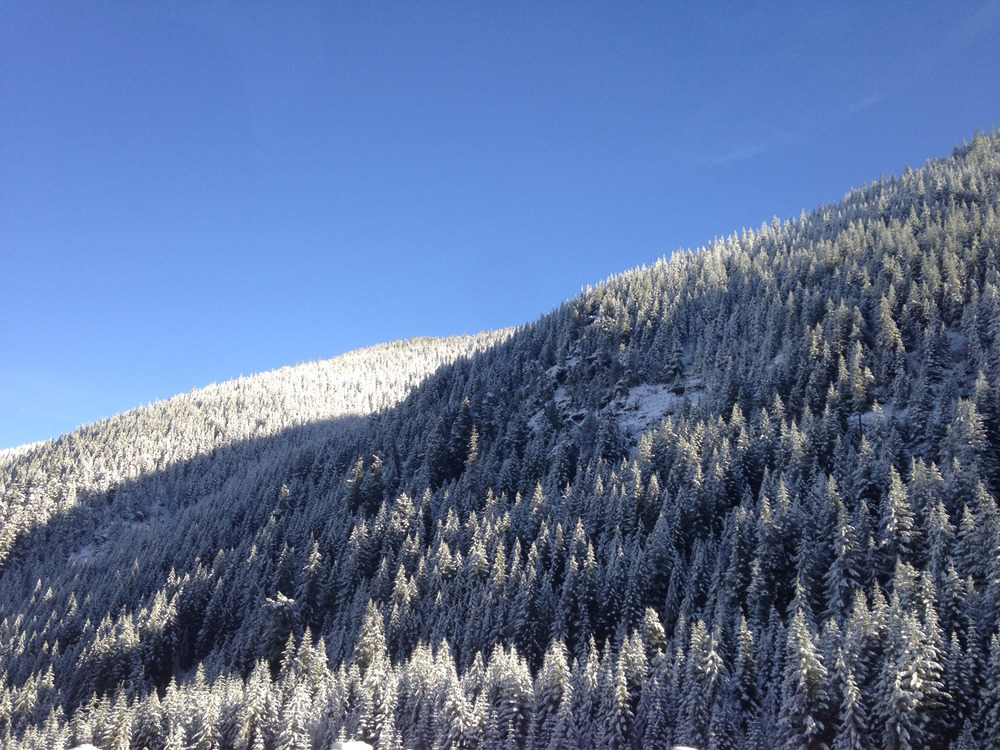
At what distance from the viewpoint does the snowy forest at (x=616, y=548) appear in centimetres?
4653

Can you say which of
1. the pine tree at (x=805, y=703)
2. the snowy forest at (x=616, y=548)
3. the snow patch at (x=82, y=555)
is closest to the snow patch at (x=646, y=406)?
the snowy forest at (x=616, y=548)

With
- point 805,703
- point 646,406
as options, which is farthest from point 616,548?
point 646,406

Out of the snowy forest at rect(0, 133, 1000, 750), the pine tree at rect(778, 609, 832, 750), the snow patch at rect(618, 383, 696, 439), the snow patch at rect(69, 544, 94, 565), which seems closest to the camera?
the pine tree at rect(778, 609, 832, 750)

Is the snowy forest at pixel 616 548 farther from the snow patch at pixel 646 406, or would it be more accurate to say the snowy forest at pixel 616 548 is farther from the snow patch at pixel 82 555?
the snow patch at pixel 82 555

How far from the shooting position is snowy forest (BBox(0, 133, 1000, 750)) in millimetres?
46531

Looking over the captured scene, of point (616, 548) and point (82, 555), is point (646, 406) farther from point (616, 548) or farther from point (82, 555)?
point (82, 555)

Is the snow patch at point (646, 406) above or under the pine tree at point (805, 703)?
above

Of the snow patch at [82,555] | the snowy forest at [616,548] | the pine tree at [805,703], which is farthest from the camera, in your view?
the snow patch at [82,555]

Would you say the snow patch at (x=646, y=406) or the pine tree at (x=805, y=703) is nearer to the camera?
the pine tree at (x=805, y=703)

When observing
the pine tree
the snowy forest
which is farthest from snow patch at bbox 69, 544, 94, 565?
the pine tree

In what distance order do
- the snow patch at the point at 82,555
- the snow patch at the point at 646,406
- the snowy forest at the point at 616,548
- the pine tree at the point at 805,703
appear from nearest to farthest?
the pine tree at the point at 805,703, the snowy forest at the point at 616,548, the snow patch at the point at 646,406, the snow patch at the point at 82,555

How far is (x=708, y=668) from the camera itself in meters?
46.5

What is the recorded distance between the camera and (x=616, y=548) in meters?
72.1

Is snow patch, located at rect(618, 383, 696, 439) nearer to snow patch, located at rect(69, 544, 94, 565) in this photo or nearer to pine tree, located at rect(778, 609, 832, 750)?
pine tree, located at rect(778, 609, 832, 750)
